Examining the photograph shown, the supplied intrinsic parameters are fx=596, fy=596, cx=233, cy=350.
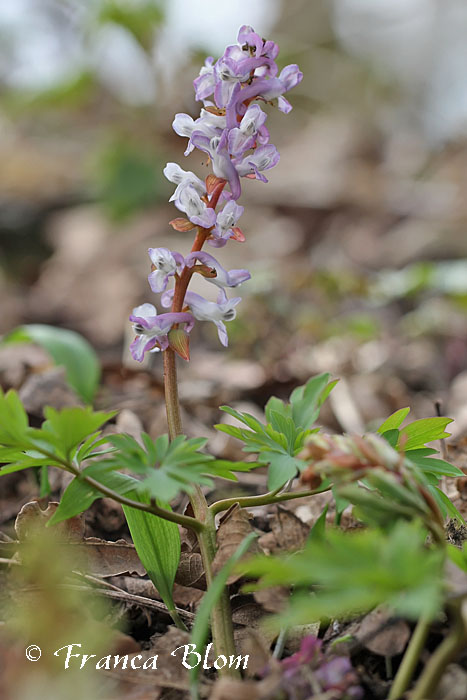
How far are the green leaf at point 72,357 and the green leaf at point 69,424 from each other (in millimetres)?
1440

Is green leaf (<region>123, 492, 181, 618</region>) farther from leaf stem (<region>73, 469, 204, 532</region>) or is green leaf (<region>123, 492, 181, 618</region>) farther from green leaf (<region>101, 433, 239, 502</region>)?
green leaf (<region>101, 433, 239, 502</region>)

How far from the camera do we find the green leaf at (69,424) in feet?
3.39

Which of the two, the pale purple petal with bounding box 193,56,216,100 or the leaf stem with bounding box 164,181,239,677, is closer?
the leaf stem with bounding box 164,181,239,677

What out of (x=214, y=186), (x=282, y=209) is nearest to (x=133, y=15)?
(x=282, y=209)

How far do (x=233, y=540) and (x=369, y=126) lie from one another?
30.7 ft

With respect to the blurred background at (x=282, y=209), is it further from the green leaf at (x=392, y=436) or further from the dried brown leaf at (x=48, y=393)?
the green leaf at (x=392, y=436)

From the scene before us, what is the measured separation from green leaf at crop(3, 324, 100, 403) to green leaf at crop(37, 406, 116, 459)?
4.73 feet

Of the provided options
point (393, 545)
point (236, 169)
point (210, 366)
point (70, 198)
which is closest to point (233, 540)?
point (393, 545)

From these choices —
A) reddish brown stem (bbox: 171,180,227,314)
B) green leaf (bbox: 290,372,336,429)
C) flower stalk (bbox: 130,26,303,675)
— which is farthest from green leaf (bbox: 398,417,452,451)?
reddish brown stem (bbox: 171,180,227,314)

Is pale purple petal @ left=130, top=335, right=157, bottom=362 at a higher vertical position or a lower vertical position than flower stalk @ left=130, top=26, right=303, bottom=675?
lower

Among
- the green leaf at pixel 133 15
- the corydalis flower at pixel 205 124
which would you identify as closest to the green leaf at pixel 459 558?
the corydalis flower at pixel 205 124

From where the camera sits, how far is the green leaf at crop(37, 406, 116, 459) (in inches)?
40.6

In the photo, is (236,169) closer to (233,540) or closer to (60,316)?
(233,540)

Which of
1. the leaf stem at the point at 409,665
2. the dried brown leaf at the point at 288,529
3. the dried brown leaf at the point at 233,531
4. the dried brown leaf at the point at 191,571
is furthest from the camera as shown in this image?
the dried brown leaf at the point at 288,529
